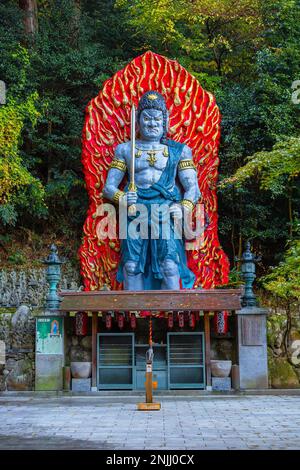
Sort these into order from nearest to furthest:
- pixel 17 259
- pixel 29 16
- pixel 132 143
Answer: pixel 132 143
pixel 17 259
pixel 29 16

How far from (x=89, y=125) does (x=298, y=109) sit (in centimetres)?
540

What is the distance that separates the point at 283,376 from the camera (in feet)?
44.1

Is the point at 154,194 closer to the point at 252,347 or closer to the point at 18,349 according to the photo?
the point at 252,347

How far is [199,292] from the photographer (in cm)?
1329

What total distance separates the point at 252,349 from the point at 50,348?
4036 millimetres

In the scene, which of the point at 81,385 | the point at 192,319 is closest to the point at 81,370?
the point at 81,385

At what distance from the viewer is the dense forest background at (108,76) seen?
17109mm

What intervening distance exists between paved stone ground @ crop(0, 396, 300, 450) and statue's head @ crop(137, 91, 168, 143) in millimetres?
6389

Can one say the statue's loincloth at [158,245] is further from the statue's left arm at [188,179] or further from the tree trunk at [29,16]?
the tree trunk at [29,16]

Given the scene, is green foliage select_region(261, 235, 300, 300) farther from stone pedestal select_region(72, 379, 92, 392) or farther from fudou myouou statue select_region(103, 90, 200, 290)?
stone pedestal select_region(72, 379, 92, 392)

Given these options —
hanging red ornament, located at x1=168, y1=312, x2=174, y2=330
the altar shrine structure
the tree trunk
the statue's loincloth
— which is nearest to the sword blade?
the statue's loincloth

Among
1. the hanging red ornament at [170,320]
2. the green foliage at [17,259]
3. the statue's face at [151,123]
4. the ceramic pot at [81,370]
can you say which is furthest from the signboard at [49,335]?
the statue's face at [151,123]
